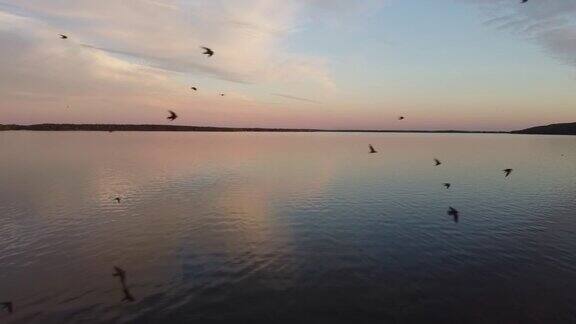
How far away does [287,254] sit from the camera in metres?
31.8

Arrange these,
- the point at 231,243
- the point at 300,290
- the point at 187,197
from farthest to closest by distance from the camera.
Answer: the point at 187,197 → the point at 231,243 → the point at 300,290

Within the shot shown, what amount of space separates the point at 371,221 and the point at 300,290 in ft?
59.0

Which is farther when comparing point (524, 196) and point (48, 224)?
point (524, 196)

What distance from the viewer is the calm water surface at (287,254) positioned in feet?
77.2

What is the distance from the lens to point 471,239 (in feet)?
119

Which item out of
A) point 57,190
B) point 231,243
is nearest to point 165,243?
Result: point 231,243

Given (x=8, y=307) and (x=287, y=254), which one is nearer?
(x=8, y=307)

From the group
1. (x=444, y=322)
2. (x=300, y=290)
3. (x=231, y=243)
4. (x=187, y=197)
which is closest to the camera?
(x=444, y=322)

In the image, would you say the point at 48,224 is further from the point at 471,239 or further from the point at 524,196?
the point at 524,196

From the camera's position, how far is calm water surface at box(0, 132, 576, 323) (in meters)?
23.5

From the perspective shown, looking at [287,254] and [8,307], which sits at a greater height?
[287,254]

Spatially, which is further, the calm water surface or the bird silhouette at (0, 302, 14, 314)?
the calm water surface

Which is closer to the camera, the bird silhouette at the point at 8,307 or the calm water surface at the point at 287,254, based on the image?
the bird silhouette at the point at 8,307

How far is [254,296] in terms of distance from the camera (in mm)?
24656
